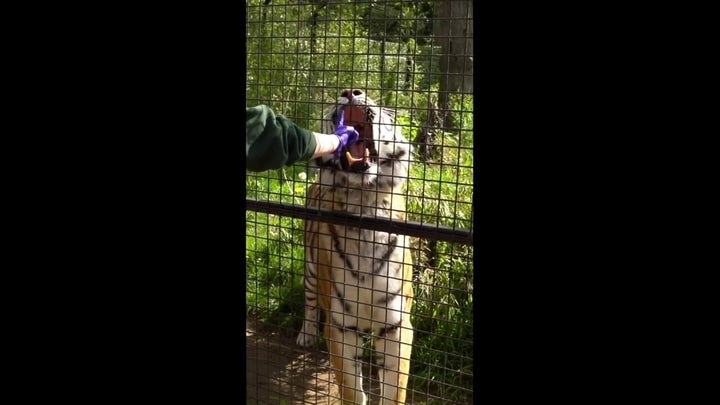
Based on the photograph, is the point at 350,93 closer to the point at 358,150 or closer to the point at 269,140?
the point at 358,150

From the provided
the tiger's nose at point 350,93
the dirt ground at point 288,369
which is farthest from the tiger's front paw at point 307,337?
the tiger's nose at point 350,93

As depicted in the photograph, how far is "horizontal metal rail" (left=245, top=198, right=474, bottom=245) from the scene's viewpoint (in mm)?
1803

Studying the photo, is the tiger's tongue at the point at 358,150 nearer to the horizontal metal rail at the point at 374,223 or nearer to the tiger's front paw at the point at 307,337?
the horizontal metal rail at the point at 374,223

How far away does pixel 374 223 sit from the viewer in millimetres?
1953

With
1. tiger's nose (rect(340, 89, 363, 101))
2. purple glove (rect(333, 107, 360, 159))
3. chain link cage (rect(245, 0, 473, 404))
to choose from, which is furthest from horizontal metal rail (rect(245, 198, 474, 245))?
chain link cage (rect(245, 0, 473, 404))

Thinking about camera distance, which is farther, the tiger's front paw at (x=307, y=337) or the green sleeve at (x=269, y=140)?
the tiger's front paw at (x=307, y=337)

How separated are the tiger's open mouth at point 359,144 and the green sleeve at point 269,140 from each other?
2.07 feet

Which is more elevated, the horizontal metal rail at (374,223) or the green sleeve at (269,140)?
the green sleeve at (269,140)

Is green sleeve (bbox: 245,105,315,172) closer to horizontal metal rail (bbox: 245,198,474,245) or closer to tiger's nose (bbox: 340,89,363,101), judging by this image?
horizontal metal rail (bbox: 245,198,474,245)

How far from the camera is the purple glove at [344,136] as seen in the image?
213 cm
